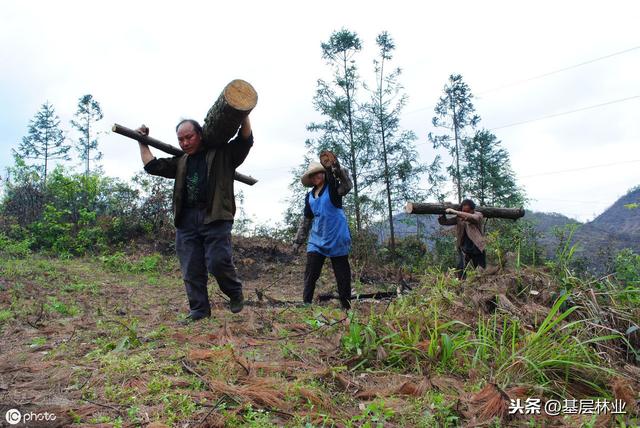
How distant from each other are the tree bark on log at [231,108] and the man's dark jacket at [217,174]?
0.70 feet

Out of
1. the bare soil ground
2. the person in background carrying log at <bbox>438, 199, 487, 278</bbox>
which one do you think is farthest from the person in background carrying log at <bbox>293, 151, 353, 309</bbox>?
the person in background carrying log at <bbox>438, 199, 487, 278</bbox>

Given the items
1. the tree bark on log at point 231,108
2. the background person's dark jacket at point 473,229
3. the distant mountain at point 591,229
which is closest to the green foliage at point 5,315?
the tree bark on log at point 231,108

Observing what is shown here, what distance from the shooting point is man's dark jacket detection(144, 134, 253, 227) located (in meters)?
4.28

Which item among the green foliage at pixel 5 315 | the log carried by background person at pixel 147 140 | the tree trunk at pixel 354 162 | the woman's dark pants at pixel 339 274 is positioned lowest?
the green foliage at pixel 5 315

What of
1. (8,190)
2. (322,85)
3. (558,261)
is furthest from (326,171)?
(8,190)

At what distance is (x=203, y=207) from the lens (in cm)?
436

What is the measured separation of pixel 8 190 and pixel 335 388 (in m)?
16.1

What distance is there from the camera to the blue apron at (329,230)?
5.14 m

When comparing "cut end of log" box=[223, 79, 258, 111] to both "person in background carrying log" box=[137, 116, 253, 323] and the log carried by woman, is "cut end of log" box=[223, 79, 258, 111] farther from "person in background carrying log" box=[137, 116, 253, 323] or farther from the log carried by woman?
"person in background carrying log" box=[137, 116, 253, 323]

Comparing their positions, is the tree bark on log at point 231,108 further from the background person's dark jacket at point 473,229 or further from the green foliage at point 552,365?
the background person's dark jacket at point 473,229

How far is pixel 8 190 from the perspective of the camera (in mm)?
14805

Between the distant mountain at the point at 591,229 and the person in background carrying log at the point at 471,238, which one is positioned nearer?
the person in background carrying log at the point at 471,238

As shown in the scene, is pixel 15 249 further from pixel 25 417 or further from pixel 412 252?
pixel 25 417

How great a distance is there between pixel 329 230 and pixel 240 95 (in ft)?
6.19
